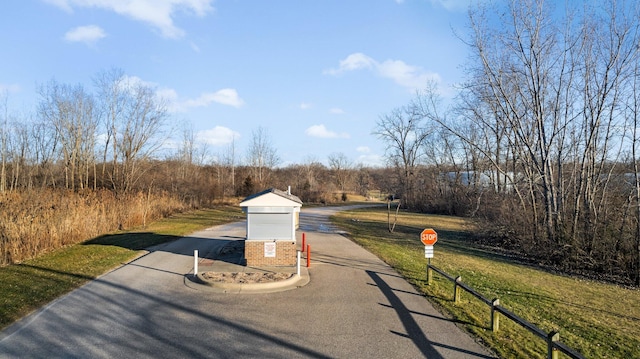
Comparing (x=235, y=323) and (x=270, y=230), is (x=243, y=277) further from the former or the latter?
(x=235, y=323)

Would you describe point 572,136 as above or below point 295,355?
above

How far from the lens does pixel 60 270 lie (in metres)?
12.4

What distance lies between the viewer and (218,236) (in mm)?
21453

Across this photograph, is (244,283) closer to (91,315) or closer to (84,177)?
(91,315)

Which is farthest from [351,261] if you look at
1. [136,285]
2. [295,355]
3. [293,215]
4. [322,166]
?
[322,166]

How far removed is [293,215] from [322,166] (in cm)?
8044

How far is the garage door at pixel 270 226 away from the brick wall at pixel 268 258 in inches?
8.7

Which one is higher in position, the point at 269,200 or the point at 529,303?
the point at 269,200

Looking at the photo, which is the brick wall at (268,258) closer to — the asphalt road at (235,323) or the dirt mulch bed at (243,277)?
the dirt mulch bed at (243,277)

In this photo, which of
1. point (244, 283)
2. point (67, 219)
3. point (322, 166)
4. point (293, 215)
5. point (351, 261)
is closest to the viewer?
point (244, 283)

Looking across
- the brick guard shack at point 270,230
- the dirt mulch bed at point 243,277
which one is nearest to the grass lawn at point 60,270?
the dirt mulch bed at point 243,277

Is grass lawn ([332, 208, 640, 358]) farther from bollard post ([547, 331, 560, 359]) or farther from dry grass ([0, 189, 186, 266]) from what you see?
dry grass ([0, 189, 186, 266])

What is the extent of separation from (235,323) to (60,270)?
317 inches

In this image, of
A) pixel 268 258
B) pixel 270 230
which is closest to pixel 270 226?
pixel 270 230
